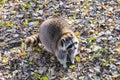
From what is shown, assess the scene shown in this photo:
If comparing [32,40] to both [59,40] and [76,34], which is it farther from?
[76,34]

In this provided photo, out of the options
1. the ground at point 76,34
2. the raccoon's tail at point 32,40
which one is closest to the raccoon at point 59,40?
the raccoon's tail at point 32,40

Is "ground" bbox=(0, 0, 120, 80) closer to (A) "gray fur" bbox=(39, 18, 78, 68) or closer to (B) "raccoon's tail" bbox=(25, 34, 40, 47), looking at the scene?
(B) "raccoon's tail" bbox=(25, 34, 40, 47)

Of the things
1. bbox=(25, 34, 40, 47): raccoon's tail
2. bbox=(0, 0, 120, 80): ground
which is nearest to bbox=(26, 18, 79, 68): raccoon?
bbox=(25, 34, 40, 47): raccoon's tail

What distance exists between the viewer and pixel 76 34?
5645 millimetres

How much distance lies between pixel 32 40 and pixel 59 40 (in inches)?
27.9

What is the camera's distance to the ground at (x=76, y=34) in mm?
4945

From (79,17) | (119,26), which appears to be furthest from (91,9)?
(119,26)

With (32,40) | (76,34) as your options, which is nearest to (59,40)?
(32,40)

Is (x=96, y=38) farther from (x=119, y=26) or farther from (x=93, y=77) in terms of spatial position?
(x=93, y=77)

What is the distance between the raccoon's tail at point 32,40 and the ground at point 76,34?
107mm

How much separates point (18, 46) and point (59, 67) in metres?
0.94

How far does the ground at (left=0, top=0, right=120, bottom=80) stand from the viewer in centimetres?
495

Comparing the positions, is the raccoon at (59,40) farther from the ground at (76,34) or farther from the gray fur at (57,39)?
the ground at (76,34)

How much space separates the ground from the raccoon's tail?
107 mm
